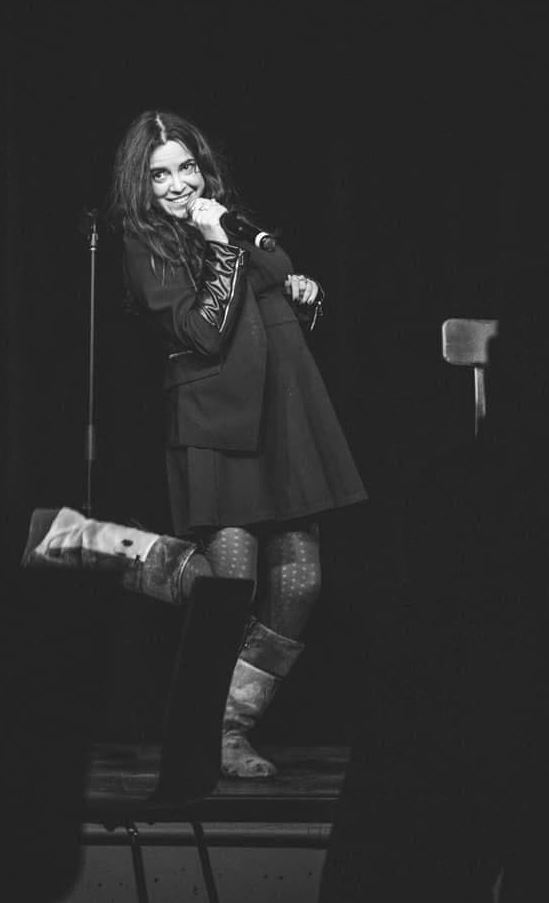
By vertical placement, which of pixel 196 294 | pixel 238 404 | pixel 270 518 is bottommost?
pixel 270 518

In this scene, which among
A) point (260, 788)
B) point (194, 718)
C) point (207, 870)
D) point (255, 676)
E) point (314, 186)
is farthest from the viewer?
point (314, 186)

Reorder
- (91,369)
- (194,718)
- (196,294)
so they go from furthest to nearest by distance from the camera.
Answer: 1. (91,369)
2. (196,294)
3. (194,718)

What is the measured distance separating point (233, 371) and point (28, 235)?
1.01 m

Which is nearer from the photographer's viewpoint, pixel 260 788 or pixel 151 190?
pixel 260 788

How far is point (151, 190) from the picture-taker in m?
3.28

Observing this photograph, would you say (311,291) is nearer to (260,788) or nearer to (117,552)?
(260,788)

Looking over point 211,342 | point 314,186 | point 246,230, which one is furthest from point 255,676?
point 314,186

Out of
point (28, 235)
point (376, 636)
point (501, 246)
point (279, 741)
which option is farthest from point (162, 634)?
point (376, 636)

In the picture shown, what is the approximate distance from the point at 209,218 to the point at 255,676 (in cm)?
99

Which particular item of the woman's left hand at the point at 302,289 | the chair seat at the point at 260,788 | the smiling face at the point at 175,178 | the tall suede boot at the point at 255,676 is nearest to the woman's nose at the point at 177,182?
the smiling face at the point at 175,178

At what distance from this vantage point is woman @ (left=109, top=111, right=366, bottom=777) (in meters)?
3.09

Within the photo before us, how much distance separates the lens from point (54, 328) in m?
3.88

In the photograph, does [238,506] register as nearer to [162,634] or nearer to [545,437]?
[162,634]

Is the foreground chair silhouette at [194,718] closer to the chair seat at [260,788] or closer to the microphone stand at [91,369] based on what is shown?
the chair seat at [260,788]
